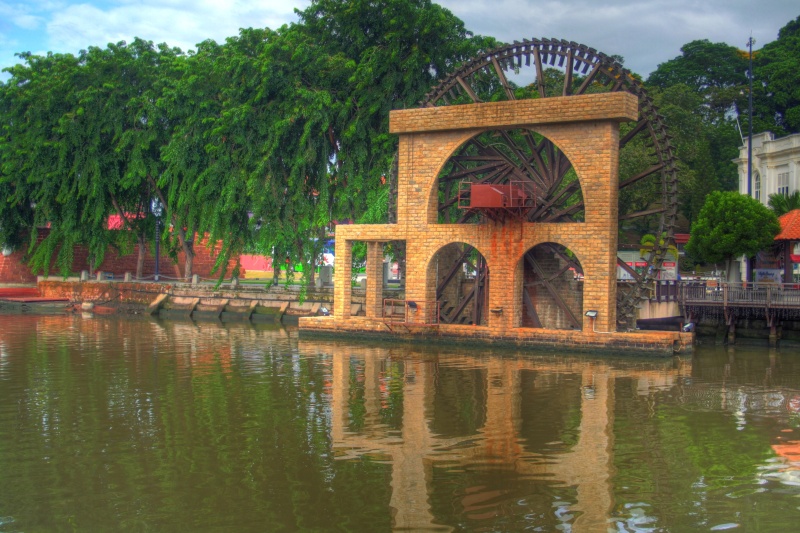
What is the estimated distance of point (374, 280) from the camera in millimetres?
31219

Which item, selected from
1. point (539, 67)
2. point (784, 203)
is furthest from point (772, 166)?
point (539, 67)

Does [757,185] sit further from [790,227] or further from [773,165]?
[790,227]

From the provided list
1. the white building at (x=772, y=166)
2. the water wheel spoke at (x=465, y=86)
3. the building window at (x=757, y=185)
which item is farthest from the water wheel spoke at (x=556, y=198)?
the building window at (x=757, y=185)

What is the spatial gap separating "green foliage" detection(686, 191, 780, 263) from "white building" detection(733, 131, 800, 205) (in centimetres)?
1070

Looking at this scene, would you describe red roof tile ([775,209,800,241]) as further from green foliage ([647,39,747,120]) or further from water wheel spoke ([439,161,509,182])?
green foliage ([647,39,747,120])

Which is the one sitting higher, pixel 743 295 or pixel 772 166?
pixel 772 166

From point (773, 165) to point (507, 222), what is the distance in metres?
23.2

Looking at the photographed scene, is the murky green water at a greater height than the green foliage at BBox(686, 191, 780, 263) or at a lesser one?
lesser

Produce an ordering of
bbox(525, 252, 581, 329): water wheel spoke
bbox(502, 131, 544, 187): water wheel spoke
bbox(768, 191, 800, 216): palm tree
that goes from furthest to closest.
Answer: bbox(768, 191, 800, 216): palm tree < bbox(502, 131, 544, 187): water wheel spoke < bbox(525, 252, 581, 329): water wheel spoke

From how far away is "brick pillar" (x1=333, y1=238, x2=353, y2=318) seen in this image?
31.6m

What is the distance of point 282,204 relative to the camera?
39.5 m

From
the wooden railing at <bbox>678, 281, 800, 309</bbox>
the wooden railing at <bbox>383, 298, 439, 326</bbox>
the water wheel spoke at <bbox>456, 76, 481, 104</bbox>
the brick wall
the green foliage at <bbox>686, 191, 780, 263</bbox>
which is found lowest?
the wooden railing at <bbox>383, 298, 439, 326</bbox>

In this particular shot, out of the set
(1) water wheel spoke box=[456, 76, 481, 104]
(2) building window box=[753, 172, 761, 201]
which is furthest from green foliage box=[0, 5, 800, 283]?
(1) water wheel spoke box=[456, 76, 481, 104]

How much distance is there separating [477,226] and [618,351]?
5950 millimetres
